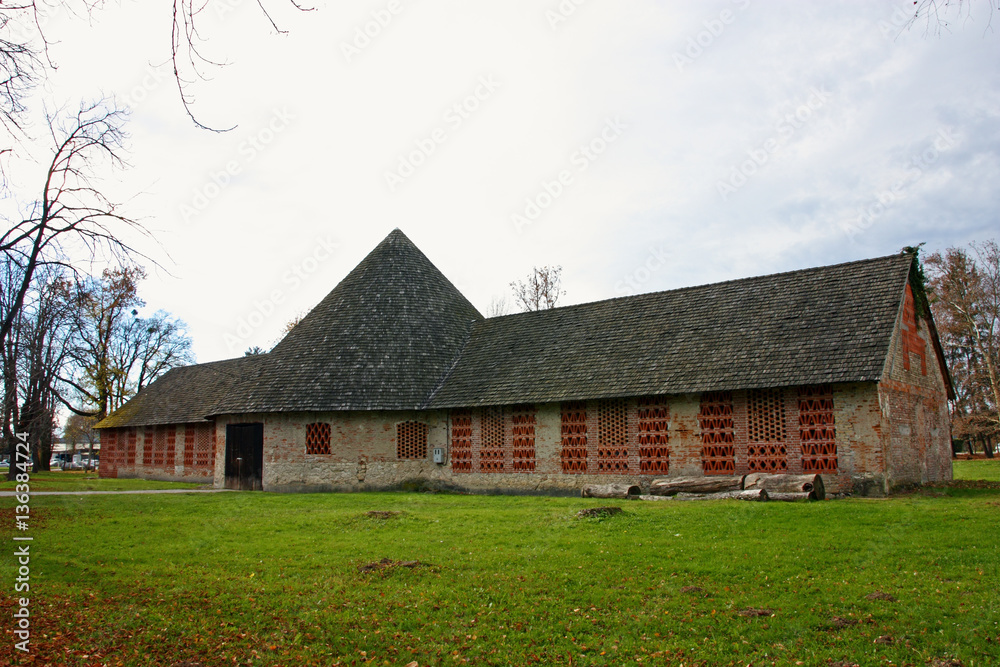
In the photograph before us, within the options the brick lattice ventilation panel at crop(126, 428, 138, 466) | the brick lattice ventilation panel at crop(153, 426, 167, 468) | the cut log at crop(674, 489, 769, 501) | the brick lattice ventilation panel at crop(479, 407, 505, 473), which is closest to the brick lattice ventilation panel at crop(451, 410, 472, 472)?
the brick lattice ventilation panel at crop(479, 407, 505, 473)

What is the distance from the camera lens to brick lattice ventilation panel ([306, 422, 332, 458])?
23.6 meters

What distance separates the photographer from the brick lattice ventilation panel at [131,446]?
37156 millimetres

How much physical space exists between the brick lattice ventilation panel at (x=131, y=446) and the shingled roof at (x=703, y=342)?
2186 cm

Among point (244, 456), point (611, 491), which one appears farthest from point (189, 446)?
point (611, 491)

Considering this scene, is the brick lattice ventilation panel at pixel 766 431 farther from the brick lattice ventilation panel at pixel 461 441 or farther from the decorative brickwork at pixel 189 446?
the decorative brickwork at pixel 189 446

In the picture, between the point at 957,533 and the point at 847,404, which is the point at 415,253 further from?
the point at 957,533

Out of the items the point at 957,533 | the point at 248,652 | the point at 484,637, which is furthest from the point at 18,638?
the point at 957,533

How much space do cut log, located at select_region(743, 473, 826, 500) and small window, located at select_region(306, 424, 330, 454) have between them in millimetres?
13676

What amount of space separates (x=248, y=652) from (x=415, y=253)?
2411cm

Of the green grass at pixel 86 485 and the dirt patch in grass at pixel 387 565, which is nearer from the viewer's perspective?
the dirt patch in grass at pixel 387 565

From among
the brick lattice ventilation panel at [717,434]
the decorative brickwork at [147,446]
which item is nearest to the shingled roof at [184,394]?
the decorative brickwork at [147,446]

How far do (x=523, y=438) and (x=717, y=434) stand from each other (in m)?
6.20

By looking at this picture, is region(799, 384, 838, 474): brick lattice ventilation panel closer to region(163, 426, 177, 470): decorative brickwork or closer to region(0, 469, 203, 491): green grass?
region(0, 469, 203, 491): green grass

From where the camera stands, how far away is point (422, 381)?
80.4ft
